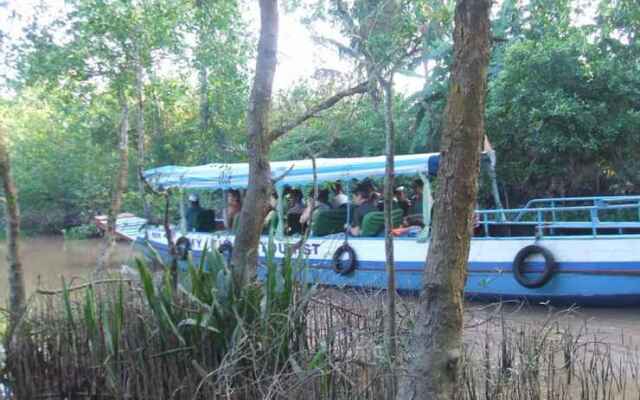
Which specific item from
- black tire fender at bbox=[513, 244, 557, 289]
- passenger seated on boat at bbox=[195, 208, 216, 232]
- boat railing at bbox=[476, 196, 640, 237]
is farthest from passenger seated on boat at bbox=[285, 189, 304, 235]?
black tire fender at bbox=[513, 244, 557, 289]

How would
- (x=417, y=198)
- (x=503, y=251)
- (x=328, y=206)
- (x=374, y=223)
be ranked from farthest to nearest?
(x=328, y=206)
(x=417, y=198)
(x=374, y=223)
(x=503, y=251)

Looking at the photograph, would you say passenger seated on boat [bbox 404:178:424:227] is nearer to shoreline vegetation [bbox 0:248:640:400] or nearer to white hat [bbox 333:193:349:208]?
white hat [bbox 333:193:349:208]

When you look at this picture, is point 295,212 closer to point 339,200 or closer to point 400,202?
point 339,200

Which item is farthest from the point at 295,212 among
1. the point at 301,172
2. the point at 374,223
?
the point at 374,223

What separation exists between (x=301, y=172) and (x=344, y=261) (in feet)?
5.61

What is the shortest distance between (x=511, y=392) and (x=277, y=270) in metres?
1.72

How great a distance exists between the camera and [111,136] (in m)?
14.9

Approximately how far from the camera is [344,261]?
35.0ft

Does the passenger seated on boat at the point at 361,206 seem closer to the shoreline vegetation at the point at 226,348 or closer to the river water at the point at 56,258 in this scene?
the shoreline vegetation at the point at 226,348

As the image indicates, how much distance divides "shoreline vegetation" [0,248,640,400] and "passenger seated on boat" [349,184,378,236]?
232 inches

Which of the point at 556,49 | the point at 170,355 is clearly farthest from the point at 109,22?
the point at 556,49

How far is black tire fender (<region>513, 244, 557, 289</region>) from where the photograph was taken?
887cm

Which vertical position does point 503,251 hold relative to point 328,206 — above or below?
below

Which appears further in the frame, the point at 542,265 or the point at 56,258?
the point at 56,258
